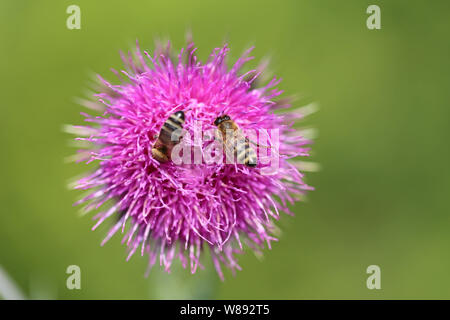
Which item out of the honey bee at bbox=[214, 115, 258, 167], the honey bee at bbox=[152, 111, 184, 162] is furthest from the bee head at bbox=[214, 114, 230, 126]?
the honey bee at bbox=[152, 111, 184, 162]

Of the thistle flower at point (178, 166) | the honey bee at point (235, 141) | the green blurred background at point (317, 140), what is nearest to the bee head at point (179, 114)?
the thistle flower at point (178, 166)

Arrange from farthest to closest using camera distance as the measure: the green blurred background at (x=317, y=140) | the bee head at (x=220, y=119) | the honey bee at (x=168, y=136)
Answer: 1. the green blurred background at (x=317, y=140)
2. the bee head at (x=220, y=119)
3. the honey bee at (x=168, y=136)

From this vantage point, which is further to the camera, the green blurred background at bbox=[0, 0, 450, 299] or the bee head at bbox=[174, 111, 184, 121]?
the green blurred background at bbox=[0, 0, 450, 299]

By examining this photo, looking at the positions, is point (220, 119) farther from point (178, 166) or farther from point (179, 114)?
point (178, 166)

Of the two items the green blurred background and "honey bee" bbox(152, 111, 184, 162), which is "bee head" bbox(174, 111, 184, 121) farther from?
the green blurred background

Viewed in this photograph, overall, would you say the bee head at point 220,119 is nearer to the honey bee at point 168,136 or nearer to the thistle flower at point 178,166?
the thistle flower at point 178,166

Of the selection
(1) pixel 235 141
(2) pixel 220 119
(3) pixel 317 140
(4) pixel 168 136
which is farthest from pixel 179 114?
(3) pixel 317 140
